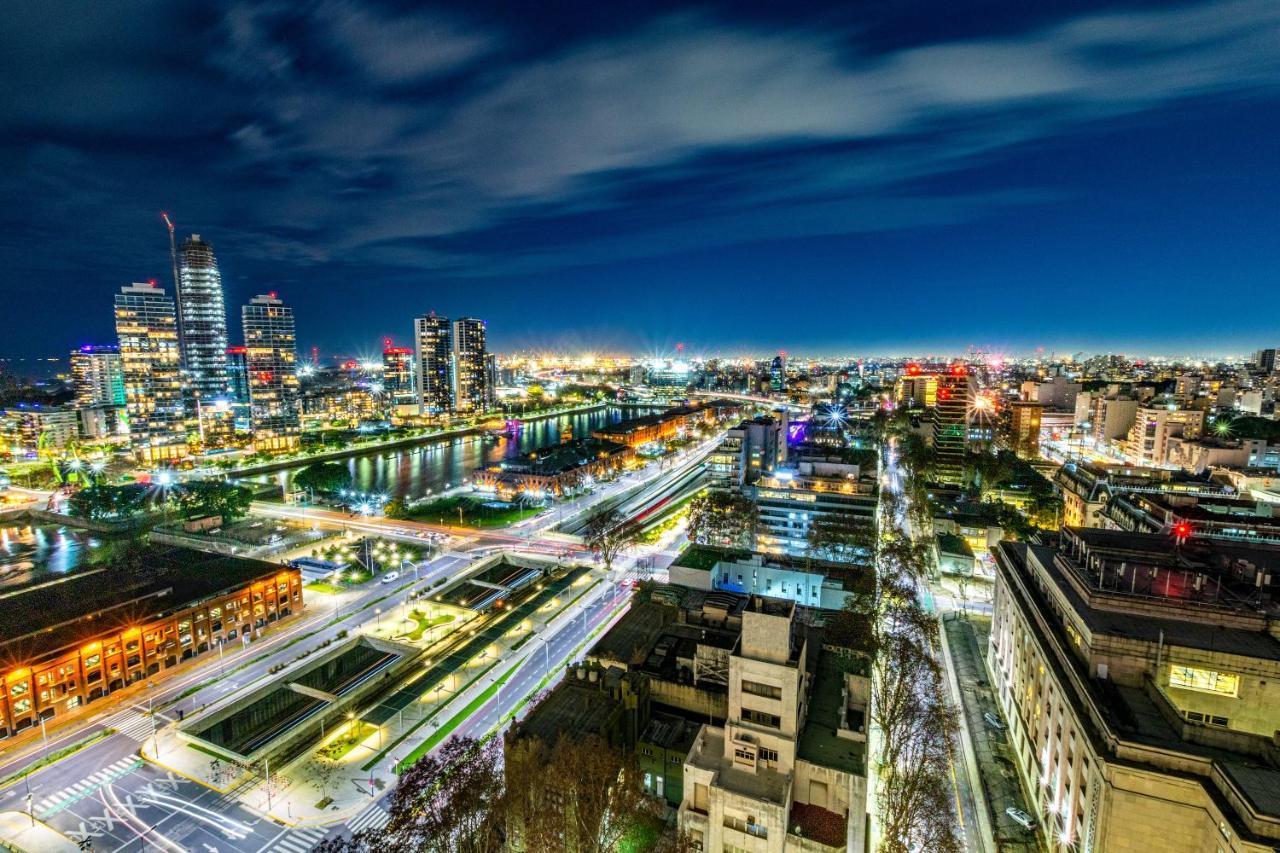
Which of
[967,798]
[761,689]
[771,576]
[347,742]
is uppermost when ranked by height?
[761,689]

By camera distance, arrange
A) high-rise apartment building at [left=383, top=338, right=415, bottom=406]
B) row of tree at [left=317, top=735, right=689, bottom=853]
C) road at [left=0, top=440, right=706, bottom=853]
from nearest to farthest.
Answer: row of tree at [left=317, top=735, right=689, bottom=853] → road at [left=0, top=440, right=706, bottom=853] → high-rise apartment building at [left=383, top=338, right=415, bottom=406]

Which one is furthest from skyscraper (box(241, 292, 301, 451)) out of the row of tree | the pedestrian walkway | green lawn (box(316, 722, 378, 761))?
the row of tree

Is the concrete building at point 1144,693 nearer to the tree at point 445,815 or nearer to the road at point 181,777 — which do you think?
the tree at point 445,815

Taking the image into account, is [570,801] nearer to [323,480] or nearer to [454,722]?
[454,722]

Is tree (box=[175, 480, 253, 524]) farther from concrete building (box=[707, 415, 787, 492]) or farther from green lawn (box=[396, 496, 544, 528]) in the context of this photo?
concrete building (box=[707, 415, 787, 492])

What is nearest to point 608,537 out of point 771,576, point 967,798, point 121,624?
point 771,576
